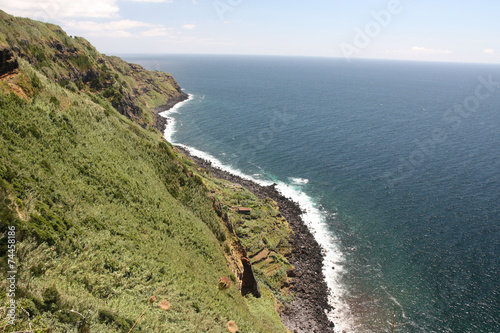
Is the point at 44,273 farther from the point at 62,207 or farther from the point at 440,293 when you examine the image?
the point at 440,293

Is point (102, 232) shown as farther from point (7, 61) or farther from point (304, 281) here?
point (304, 281)

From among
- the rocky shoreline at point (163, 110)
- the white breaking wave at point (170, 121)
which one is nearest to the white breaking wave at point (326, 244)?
the white breaking wave at point (170, 121)

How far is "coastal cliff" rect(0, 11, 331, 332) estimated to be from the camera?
627 inches

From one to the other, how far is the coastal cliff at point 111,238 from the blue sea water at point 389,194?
1085cm

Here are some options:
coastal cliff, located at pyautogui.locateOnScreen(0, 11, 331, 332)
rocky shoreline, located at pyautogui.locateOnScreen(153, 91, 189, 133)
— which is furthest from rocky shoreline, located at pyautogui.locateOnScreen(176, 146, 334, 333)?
rocky shoreline, located at pyautogui.locateOnScreen(153, 91, 189, 133)

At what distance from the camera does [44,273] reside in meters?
16.2

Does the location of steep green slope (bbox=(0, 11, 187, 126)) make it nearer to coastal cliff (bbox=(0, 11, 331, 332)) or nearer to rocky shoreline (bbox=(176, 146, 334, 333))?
coastal cliff (bbox=(0, 11, 331, 332))

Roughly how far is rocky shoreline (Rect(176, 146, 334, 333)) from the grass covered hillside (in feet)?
9.91

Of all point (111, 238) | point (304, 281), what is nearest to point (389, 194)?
point (304, 281)

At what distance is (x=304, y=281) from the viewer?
5069cm

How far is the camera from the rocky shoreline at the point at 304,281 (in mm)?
43094

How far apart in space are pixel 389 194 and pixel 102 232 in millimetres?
72134

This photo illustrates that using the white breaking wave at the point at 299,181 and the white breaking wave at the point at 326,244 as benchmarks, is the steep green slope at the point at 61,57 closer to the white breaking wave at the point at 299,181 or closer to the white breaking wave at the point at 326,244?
the white breaking wave at the point at 326,244

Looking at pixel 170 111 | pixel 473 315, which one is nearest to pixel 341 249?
pixel 473 315
